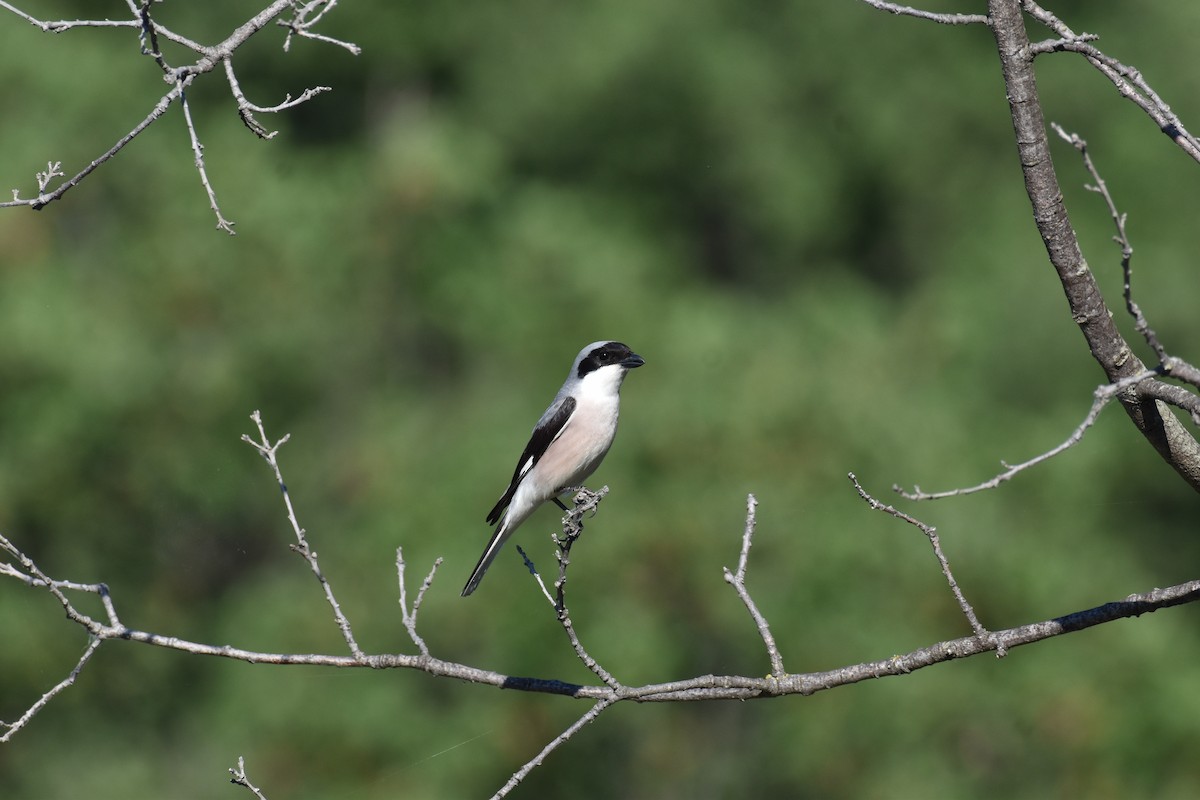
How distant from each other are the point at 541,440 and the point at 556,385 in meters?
7.74

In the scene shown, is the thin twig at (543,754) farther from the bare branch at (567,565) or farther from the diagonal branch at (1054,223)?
the diagonal branch at (1054,223)

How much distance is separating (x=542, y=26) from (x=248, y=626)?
345 inches

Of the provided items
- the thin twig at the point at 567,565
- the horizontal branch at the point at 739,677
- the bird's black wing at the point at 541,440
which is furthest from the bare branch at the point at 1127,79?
the bird's black wing at the point at 541,440

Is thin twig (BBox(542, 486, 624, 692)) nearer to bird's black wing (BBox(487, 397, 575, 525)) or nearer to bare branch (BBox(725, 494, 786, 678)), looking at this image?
bare branch (BBox(725, 494, 786, 678))

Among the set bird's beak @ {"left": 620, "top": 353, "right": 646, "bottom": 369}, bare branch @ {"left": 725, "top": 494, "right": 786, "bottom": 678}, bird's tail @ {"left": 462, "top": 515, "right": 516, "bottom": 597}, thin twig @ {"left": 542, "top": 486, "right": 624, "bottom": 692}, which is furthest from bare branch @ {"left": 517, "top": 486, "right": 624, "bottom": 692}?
bird's beak @ {"left": 620, "top": 353, "right": 646, "bottom": 369}

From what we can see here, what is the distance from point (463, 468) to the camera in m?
13.5

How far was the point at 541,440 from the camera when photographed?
5.88 metres

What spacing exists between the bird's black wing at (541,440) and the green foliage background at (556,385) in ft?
19.7

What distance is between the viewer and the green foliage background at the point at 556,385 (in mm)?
12055

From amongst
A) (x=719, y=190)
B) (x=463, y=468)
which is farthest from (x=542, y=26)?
(x=463, y=468)

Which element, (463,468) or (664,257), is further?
(664,257)

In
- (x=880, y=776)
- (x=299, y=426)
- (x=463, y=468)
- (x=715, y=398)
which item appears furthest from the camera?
(x=299, y=426)

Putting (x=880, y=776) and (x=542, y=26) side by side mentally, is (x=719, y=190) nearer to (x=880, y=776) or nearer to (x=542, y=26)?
(x=542, y=26)

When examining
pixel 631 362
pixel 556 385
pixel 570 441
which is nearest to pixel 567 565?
pixel 570 441
